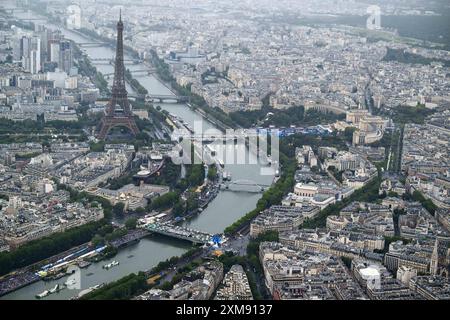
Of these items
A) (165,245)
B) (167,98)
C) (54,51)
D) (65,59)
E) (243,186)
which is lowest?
(165,245)

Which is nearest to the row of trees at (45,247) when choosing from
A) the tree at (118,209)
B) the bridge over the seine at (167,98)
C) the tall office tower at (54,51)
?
→ the tree at (118,209)

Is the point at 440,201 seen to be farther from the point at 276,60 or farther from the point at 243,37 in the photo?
the point at 243,37

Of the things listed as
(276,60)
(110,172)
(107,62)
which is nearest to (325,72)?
(276,60)

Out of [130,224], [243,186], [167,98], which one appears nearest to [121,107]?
[167,98]

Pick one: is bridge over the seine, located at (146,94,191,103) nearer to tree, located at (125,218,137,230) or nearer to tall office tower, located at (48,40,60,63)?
tall office tower, located at (48,40,60,63)

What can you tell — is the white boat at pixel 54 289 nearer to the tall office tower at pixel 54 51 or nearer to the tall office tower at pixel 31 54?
the tall office tower at pixel 31 54

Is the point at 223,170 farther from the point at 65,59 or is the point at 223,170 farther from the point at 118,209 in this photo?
the point at 65,59

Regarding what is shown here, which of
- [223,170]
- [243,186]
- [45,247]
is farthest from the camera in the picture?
[223,170]
